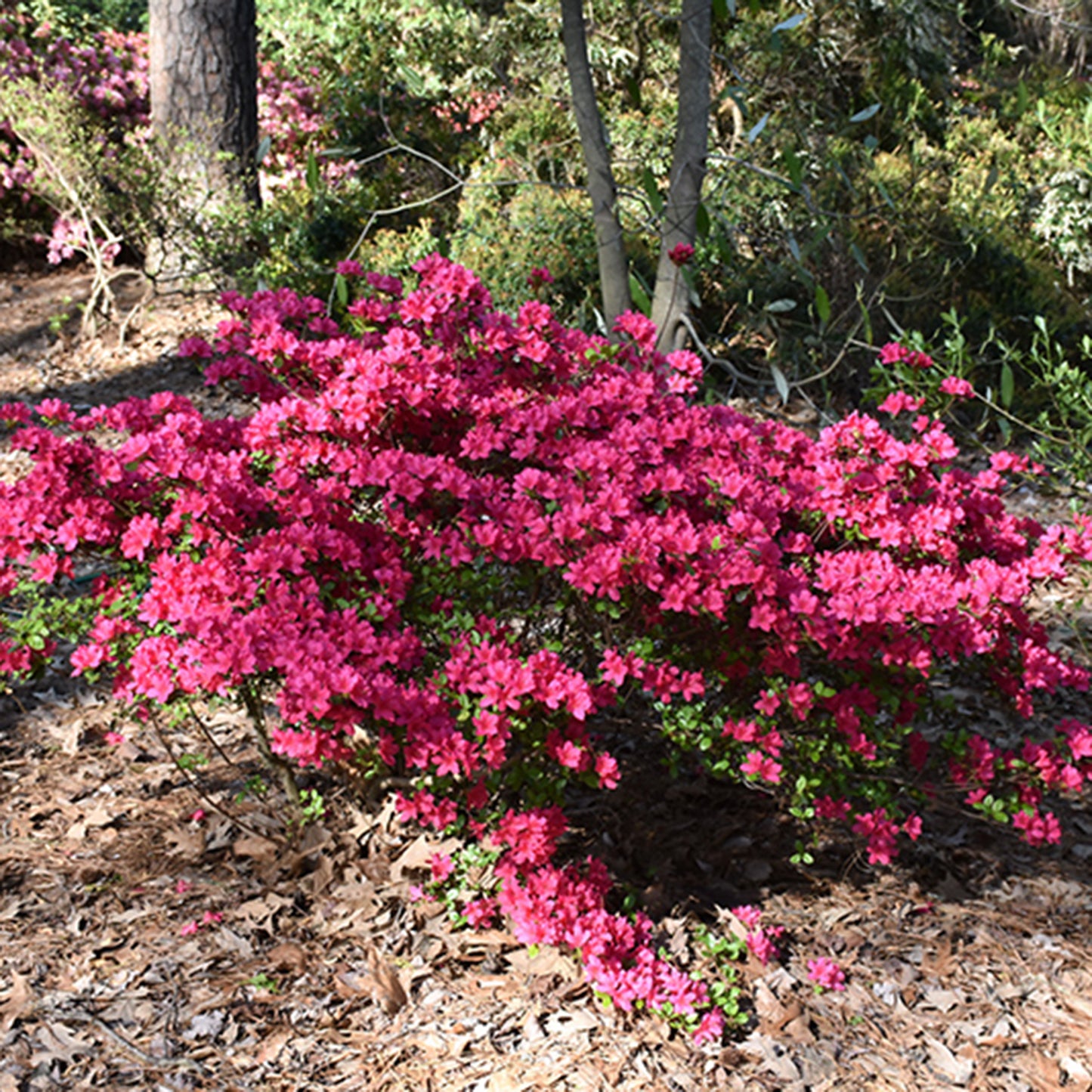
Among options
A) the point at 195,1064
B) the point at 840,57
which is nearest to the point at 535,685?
the point at 195,1064

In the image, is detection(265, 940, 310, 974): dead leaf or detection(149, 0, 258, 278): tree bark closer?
detection(265, 940, 310, 974): dead leaf

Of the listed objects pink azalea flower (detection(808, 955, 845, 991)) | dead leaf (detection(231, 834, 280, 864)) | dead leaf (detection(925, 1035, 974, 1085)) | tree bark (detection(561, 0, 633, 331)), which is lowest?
dead leaf (detection(925, 1035, 974, 1085))

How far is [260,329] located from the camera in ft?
9.53

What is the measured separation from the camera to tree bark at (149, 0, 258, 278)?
718cm

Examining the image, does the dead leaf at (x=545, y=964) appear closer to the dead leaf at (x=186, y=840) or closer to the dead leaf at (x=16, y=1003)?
the dead leaf at (x=186, y=840)

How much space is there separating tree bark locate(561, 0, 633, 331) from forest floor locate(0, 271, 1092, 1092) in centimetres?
198

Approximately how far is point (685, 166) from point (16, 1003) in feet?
12.0

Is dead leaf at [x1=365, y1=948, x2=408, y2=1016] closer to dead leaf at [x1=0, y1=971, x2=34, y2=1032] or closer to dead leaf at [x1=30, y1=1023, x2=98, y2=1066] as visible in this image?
dead leaf at [x1=30, y1=1023, x2=98, y2=1066]

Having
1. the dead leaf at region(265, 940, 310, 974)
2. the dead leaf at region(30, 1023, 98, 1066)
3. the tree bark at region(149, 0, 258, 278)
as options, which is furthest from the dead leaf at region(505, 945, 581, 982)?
the tree bark at region(149, 0, 258, 278)

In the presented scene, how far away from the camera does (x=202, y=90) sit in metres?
7.28

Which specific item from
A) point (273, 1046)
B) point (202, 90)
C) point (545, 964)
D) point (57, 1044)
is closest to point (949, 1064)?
point (545, 964)

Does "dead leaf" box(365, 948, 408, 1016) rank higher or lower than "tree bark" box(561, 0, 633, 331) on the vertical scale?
lower

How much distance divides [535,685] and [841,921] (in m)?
1.18

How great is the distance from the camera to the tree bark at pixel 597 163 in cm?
420
